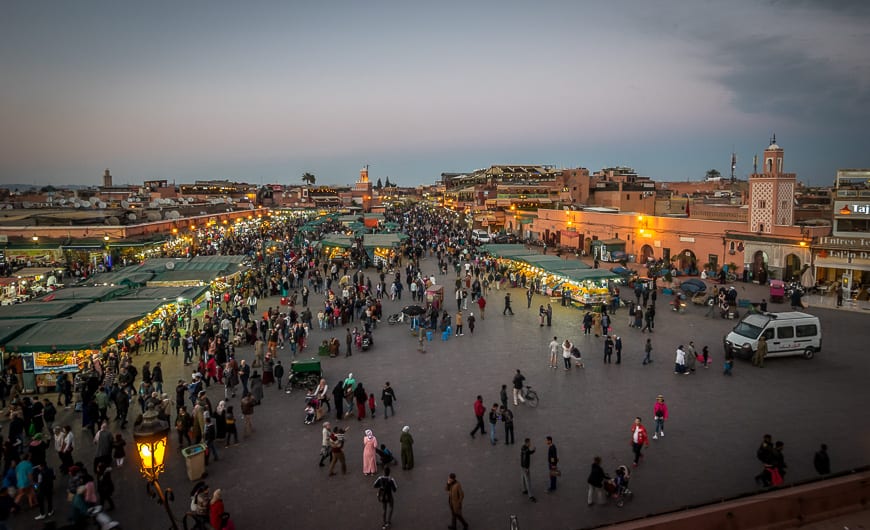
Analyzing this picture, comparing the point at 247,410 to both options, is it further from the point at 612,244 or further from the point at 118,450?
the point at 612,244

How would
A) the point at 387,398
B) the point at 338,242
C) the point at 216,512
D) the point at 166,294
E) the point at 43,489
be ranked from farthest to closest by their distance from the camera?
the point at 338,242 < the point at 166,294 < the point at 387,398 < the point at 43,489 < the point at 216,512

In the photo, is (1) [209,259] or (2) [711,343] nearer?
(2) [711,343]

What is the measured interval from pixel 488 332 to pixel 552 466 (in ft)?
35.1

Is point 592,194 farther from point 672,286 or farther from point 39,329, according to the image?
point 39,329

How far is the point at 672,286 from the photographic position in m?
27.9

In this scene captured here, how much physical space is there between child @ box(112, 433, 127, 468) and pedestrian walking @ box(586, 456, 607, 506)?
8.38 metres

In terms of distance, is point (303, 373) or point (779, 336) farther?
point (779, 336)

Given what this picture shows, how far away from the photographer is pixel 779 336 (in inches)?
600

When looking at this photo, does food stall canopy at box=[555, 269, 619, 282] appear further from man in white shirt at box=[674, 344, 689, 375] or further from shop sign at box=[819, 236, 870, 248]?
shop sign at box=[819, 236, 870, 248]

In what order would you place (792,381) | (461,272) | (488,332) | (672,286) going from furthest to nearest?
(461,272) < (672,286) < (488,332) < (792,381)

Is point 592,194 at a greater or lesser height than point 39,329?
greater

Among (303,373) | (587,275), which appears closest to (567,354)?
(303,373)

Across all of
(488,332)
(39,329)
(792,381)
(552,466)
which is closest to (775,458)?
(552,466)

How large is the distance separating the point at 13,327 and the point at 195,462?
8.63 meters
